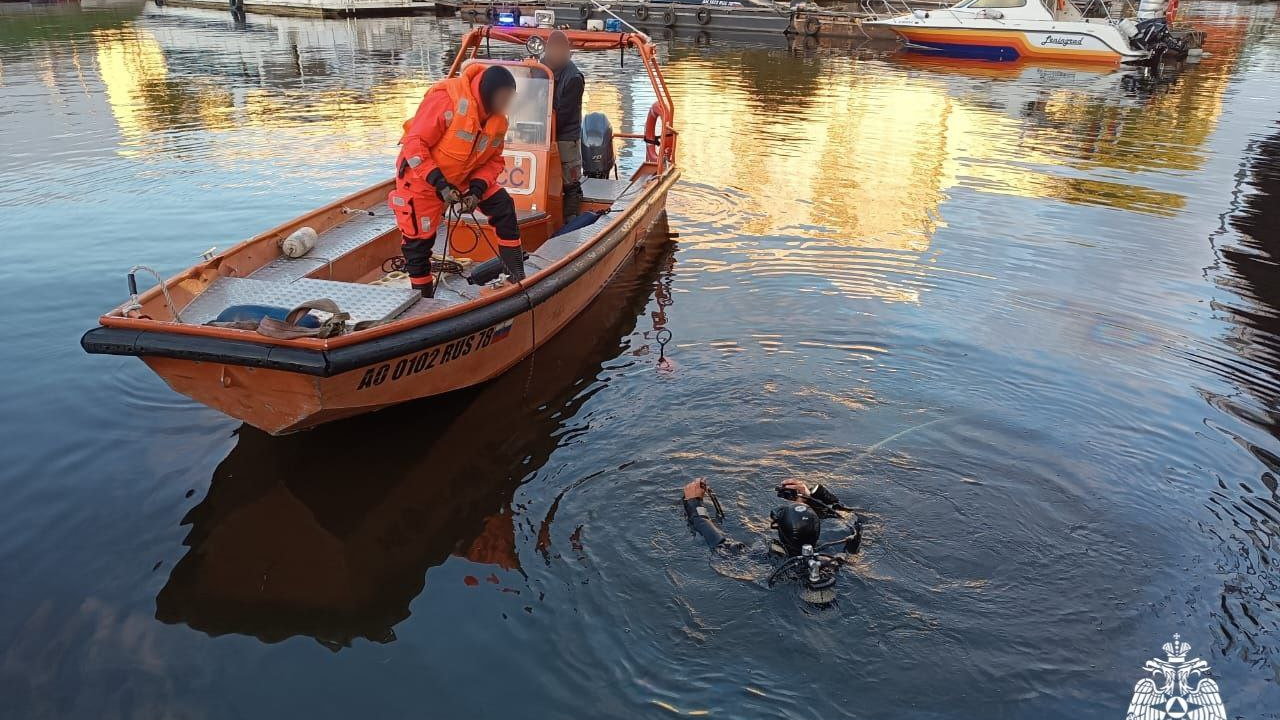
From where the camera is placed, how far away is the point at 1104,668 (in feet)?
11.7

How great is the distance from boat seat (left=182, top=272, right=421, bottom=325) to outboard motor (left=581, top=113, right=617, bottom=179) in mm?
4086

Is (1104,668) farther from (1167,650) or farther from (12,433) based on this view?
(12,433)

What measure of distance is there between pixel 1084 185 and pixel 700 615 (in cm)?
1039

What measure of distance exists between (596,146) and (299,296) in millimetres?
4504

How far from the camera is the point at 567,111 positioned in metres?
7.54

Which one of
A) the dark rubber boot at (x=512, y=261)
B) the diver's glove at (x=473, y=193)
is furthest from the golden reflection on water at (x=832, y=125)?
the diver's glove at (x=473, y=193)

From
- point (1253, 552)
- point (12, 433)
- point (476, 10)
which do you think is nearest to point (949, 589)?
point (1253, 552)

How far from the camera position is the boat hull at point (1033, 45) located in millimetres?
25109

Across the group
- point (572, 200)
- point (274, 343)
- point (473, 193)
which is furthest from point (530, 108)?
point (274, 343)

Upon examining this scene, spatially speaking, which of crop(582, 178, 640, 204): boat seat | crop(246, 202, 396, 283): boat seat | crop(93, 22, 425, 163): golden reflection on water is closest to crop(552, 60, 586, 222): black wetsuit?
crop(582, 178, 640, 204): boat seat

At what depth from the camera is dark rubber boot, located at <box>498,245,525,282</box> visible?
577 cm

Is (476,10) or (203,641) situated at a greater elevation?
(476,10)

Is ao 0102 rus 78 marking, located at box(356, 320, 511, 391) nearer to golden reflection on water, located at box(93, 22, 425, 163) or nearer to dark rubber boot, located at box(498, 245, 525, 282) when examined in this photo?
dark rubber boot, located at box(498, 245, 525, 282)

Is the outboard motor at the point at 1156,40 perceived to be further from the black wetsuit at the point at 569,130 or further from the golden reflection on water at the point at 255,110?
the black wetsuit at the point at 569,130
